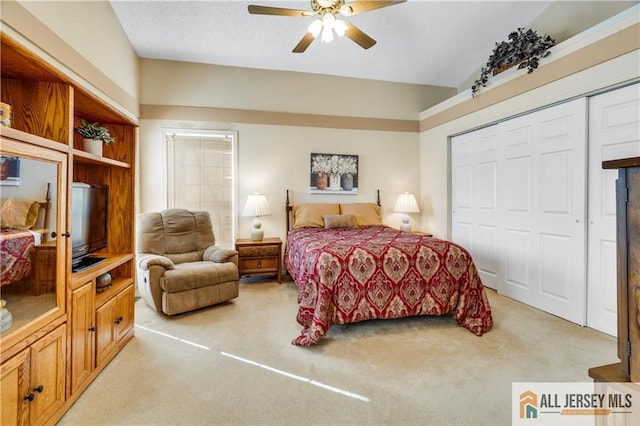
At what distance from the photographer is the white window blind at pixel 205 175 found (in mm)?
4234

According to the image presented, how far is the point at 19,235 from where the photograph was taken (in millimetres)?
1411

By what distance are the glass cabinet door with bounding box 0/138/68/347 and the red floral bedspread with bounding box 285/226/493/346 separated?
65.3 inches

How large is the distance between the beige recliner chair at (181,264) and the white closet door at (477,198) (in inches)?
127

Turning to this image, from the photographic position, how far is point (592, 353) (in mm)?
2242

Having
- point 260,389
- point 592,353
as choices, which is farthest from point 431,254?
point 260,389

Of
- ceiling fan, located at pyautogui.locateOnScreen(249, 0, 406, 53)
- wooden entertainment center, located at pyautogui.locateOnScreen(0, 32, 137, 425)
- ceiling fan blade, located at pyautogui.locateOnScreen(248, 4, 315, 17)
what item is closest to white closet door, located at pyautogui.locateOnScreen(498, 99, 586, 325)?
ceiling fan, located at pyautogui.locateOnScreen(249, 0, 406, 53)

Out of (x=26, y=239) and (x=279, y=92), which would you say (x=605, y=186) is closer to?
(x=279, y=92)

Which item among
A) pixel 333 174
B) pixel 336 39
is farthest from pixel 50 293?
pixel 336 39

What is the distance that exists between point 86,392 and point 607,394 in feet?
8.25

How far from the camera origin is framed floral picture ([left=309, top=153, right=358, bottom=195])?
182 inches

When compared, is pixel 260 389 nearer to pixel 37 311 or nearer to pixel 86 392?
pixel 86 392

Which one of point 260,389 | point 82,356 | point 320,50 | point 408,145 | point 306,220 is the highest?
point 320,50

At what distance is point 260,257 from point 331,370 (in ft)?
7.46

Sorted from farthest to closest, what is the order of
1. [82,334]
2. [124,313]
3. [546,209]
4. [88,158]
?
1. [546,209]
2. [124,313]
3. [88,158]
4. [82,334]
